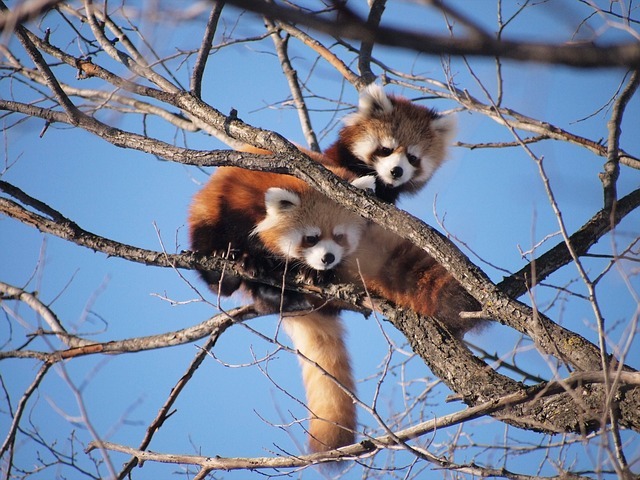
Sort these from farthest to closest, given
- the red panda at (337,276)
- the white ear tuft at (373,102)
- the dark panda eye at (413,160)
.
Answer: the dark panda eye at (413,160) → the white ear tuft at (373,102) → the red panda at (337,276)

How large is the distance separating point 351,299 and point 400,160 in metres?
2.23

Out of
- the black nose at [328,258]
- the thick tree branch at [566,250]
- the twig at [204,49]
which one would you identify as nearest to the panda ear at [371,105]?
the black nose at [328,258]

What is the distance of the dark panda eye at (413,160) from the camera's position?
5.58m

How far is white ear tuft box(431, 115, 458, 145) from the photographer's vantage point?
19.3 ft

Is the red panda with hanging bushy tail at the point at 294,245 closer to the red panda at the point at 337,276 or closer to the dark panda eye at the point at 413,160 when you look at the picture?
the red panda at the point at 337,276

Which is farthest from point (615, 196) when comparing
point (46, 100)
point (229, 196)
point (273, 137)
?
point (46, 100)

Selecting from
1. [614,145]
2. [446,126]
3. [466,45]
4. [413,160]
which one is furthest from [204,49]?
[446,126]

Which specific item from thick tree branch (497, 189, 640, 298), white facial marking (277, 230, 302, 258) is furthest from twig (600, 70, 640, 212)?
white facial marking (277, 230, 302, 258)

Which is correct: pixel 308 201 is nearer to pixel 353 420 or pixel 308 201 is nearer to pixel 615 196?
pixel 353 420

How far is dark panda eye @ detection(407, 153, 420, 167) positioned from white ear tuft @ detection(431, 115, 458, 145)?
1.36 feet

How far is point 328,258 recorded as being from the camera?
4129 millimetres

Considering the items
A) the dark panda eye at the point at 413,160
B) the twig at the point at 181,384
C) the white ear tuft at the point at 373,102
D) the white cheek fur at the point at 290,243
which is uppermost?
the white ear tuft at the point at 373,102

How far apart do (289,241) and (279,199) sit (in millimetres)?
298

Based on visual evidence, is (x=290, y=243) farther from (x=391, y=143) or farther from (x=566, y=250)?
(x=566, y=250)
